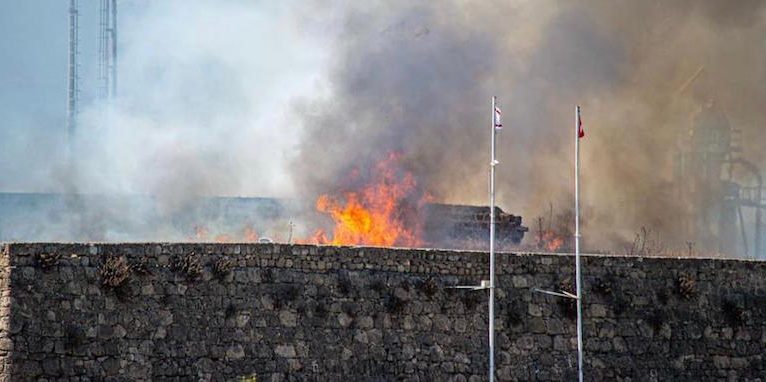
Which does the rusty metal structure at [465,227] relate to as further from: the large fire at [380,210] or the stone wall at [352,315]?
the stone wall at [352,315]

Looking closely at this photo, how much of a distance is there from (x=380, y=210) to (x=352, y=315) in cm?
1575

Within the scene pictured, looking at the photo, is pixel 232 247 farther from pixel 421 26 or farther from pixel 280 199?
pixel 280 199

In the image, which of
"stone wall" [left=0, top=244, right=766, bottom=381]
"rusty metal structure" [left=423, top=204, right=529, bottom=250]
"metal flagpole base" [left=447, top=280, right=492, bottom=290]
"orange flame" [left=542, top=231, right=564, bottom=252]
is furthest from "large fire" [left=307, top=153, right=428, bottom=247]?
"stone wall" [left=0, top=244, right=766, bottom=381]

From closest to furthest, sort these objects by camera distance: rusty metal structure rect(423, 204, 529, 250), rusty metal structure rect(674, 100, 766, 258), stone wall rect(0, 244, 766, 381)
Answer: stone wall rect(0, 244, 766, 381) < rusty metal structure rect(423, 204, 529, 250) < rusty metal structure rect(674, 100, 766, 258)

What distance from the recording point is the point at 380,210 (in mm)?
53750

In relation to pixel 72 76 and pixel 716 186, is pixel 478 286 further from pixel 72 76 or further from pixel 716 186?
pixel 716 186

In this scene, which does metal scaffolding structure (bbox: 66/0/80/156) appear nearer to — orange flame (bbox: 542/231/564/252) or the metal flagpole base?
orange flame (bbox: 542/231/564/252)

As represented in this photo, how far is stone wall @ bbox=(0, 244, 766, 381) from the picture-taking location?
3562 cm

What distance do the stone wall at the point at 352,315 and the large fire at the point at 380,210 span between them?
11.9 meters

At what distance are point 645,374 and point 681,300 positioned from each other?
213 centimetres

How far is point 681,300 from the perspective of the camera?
A: 135ft

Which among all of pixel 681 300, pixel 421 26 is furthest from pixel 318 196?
pixel 681 300

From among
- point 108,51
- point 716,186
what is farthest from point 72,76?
point 716,186

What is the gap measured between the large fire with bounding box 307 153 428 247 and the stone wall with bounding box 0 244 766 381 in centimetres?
1190
